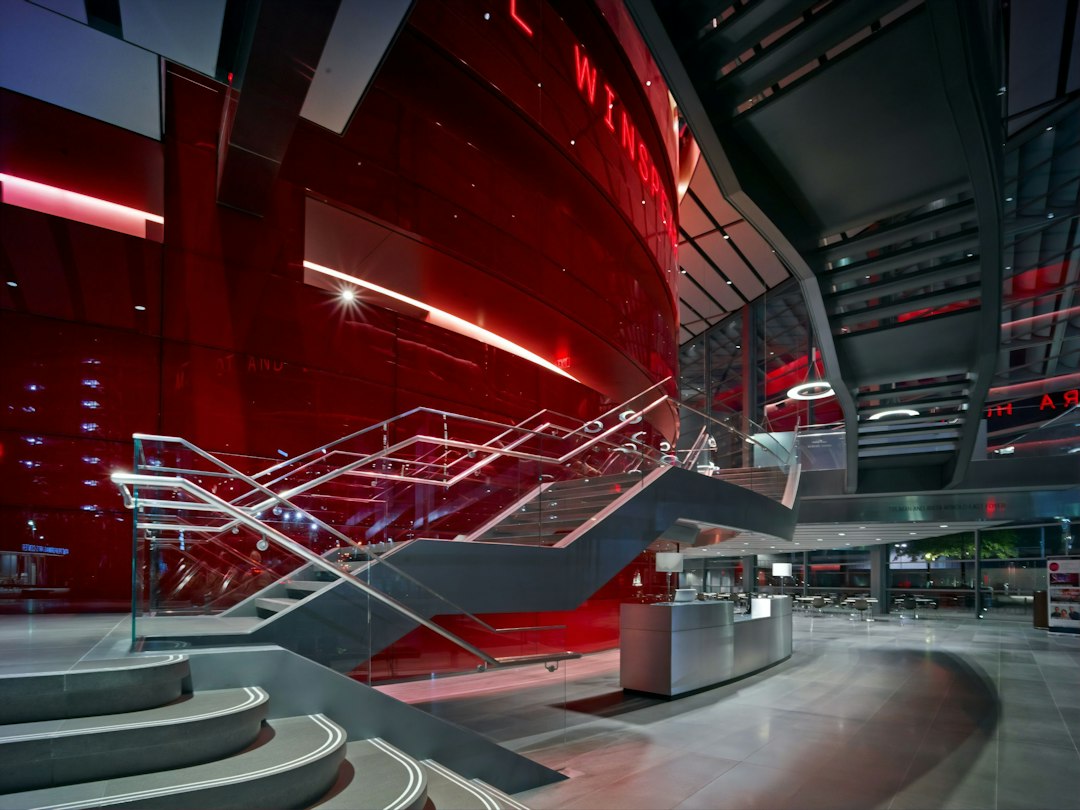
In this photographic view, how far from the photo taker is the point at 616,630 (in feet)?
46.7

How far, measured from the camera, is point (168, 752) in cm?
312

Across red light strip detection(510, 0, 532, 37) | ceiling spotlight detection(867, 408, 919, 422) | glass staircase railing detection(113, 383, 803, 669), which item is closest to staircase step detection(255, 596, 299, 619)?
glass staircase railing detection(113, 383, 803, 669)

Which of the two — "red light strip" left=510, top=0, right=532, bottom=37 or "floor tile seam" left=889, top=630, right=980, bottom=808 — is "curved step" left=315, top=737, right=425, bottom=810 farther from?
"red light strip" left=510, top=0, right=532, bottom=37

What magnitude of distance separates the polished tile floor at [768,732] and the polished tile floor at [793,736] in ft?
0.07

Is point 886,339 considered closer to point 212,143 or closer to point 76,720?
point 76,720

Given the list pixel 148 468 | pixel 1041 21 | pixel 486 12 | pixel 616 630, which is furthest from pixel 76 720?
pixel 1041 21

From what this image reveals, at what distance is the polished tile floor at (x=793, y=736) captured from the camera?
5.00 m

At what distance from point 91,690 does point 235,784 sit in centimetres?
95

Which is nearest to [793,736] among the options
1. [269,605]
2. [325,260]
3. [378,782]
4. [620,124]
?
[378,782]

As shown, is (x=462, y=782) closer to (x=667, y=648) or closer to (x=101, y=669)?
(x=101, y=669)

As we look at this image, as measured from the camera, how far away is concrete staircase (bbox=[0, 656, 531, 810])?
9.14ft

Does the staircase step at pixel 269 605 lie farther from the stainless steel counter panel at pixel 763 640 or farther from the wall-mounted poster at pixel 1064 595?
the wall-mounted poster at pixel 1064 595

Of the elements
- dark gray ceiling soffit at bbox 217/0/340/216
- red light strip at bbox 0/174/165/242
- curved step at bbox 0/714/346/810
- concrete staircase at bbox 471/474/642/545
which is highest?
dark gray ceiling soffit at bbox 217/0/340/216

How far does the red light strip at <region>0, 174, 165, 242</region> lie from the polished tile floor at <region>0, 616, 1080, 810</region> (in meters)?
4.11
